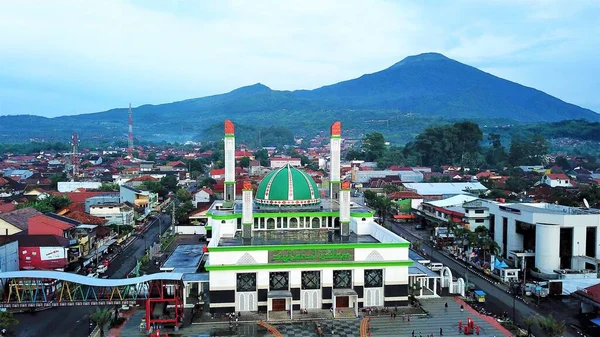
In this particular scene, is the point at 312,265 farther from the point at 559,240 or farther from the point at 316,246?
the point at 559,240

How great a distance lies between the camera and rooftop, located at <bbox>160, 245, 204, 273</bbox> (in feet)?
100

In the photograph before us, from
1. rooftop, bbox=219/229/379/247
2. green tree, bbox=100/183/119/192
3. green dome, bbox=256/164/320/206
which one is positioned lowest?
green tree, bbox=100/183/119/192

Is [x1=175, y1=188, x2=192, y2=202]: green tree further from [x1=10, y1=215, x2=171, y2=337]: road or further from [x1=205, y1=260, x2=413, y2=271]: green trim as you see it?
[x1=205, y1=260, x2=413, y2=271]: green trim

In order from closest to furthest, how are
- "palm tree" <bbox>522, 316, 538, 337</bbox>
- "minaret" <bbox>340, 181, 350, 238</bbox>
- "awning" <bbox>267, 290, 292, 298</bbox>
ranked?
"palm tree" <bbox>522, 316, 538, 337</bbox> < "awning" <bbox>267, 290, 292, 298</bbox> < "minaret" <bbox>340, 181, 350, 238</bbox>

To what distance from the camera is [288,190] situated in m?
32.3

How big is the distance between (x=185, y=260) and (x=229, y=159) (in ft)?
23.7

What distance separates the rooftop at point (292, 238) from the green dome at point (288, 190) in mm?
1937

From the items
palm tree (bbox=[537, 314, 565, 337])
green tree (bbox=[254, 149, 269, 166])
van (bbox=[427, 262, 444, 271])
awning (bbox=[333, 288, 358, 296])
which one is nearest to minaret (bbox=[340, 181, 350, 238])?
awning (bbox=[333, 288, 358, 296])

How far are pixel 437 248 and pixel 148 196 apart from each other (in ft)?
105

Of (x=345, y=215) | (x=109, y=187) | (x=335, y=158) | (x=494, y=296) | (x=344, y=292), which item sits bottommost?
(x=494, y=296)

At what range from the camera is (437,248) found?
141 feet

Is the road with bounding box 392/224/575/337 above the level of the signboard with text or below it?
below

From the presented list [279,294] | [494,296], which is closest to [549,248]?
[494,296]

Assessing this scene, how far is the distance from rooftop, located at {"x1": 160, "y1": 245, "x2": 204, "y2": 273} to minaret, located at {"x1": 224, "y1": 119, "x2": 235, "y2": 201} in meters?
4.13
